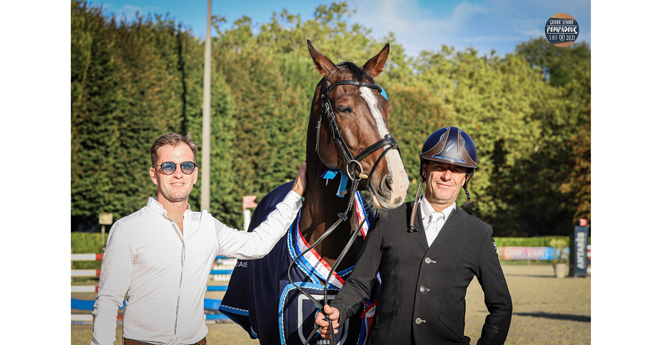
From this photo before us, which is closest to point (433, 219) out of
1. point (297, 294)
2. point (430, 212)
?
point (430, 212)

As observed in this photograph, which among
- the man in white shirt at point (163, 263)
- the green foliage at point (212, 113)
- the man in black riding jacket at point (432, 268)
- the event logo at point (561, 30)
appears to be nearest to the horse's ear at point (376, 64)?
the man in black riding jacket at point (432, 268)

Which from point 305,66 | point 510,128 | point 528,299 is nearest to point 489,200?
point 510,128

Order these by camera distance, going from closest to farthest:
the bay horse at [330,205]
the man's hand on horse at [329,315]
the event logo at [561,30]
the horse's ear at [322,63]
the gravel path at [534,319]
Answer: the man's hand on horse at [329,315] → the bay horse at [330,205] → the horse's ear at [322,63] → the event logo at [561,30] → the gravel path at [534,319]

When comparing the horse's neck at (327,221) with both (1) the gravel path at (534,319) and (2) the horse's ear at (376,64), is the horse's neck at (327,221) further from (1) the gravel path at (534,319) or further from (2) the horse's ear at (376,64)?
(1) the gravel path at (534,319)

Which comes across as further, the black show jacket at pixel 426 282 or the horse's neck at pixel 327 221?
the horse's neck at pixel 327 221

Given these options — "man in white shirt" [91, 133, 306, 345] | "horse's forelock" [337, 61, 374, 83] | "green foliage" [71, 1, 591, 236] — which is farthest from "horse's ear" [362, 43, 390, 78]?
"green foliage" [71, 1, 591, 236]

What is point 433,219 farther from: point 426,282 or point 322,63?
point 322,63

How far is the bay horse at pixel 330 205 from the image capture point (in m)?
2.85

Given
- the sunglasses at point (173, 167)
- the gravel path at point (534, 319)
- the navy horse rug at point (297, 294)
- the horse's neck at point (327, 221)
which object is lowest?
the gravel path at point (534, 319)

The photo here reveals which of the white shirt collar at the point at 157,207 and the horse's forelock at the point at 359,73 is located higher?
the horse's forelock at the point at 359,73

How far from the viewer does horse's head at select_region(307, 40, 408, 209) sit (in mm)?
2646

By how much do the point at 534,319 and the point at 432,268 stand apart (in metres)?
7.65

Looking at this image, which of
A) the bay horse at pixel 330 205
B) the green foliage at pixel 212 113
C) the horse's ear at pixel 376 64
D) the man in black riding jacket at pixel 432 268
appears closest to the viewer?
the man in black riding jacket at pixel 432 268

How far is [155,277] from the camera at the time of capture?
2.44 metres
